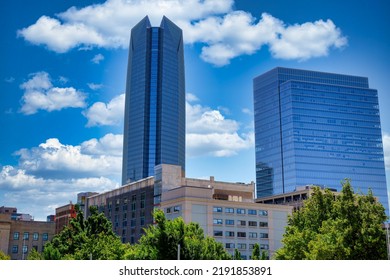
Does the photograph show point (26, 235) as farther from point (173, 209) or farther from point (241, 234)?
point (241, 234)

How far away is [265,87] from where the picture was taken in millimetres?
134125

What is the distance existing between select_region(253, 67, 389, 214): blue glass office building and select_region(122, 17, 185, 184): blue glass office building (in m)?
34.9

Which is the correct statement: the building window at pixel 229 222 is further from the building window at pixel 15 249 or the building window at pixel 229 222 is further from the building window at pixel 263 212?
the building window at pixel 15 249

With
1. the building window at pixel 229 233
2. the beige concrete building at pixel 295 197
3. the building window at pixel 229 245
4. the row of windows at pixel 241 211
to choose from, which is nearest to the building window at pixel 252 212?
the row of windows at pixel 241 211

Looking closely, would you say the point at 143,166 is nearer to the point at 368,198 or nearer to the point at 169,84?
the point at 169,84

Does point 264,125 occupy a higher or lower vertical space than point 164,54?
lower

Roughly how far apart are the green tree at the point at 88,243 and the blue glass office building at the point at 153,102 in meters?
112

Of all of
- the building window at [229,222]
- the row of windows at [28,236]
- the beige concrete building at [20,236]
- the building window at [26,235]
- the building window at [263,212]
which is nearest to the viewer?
the beige concrete building at [20,236]

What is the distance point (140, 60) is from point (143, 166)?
122 feet

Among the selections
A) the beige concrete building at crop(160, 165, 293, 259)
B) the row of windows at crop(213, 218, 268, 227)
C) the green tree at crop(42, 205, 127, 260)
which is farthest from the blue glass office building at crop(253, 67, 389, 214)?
the green tree at crop(42, 205, 127, 260)

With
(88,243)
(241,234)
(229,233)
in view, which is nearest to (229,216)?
(229,233)

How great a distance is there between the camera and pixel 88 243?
106ft

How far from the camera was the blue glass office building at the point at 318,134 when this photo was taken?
118938 mm
